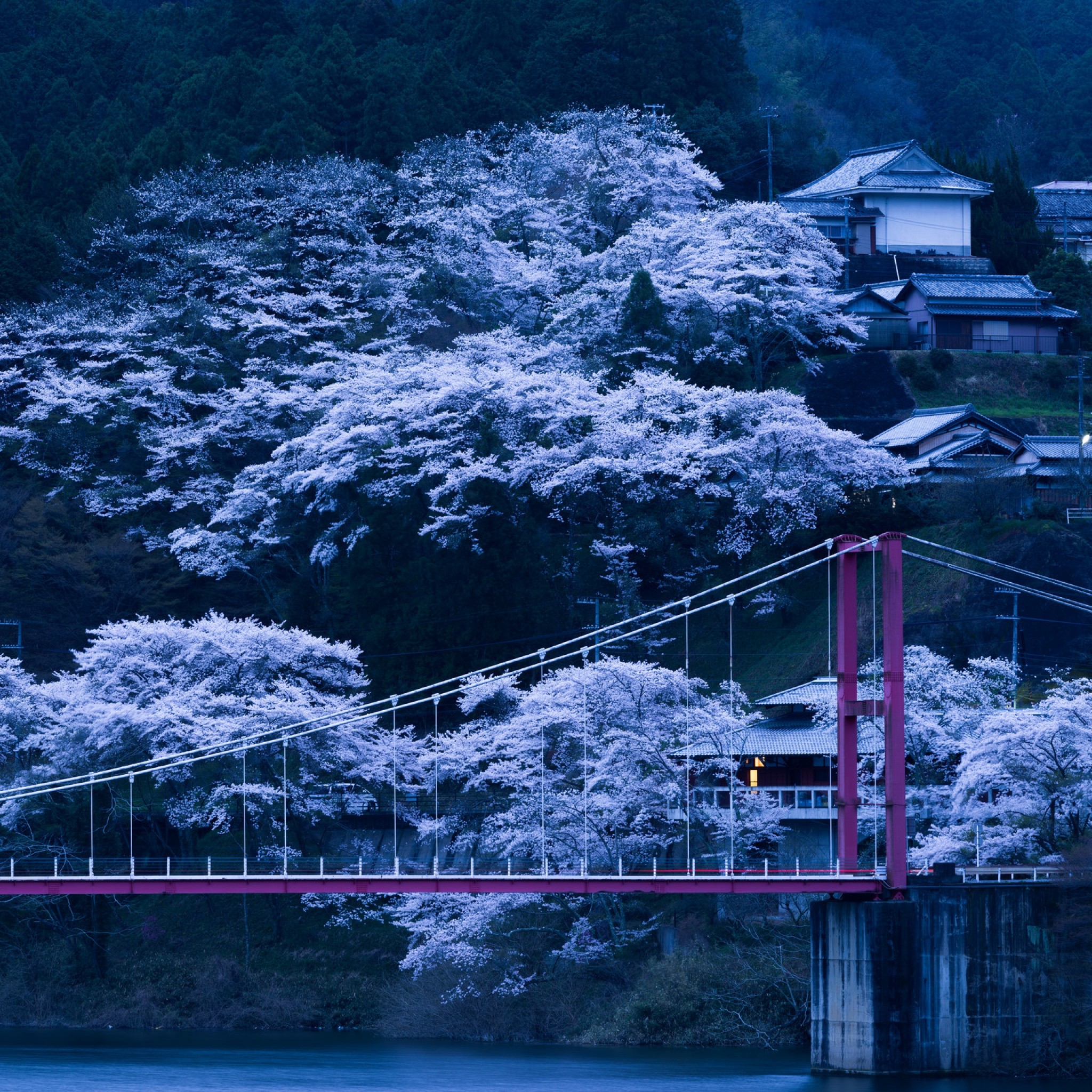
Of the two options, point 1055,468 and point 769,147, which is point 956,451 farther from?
point 769,147

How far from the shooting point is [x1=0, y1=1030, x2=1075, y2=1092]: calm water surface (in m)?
17.8

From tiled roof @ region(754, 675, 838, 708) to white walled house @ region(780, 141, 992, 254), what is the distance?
19737mm

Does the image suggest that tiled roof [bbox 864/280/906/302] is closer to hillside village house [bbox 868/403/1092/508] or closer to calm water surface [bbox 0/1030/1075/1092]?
hillside village house [bbox 868/403/1092/508]

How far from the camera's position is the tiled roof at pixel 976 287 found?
3809 cm

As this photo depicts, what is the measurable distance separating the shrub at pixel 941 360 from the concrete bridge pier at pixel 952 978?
2006cm

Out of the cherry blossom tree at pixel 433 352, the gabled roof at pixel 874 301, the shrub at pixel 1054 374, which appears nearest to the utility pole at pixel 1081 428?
the shrub at pixel 1054 374

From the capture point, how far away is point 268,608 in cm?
3125

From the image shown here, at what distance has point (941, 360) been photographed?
36.6 meters

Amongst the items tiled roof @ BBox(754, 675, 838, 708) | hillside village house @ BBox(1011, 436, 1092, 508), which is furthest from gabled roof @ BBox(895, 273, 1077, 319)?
tiled roof @ BBox(754, 675, 838, 708)

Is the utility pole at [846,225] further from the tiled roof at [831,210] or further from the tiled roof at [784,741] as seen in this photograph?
the tiled roof at [784,741]

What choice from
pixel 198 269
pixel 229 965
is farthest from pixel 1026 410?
pixel 229 965

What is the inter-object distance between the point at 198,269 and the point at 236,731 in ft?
52.0

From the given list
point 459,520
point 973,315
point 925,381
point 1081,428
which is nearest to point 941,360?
point 925,381

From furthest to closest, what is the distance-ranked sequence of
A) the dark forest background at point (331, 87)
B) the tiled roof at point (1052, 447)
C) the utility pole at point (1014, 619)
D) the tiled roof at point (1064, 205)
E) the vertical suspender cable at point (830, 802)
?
the tiled roof at point (1064, 205) < the dark forest background at point (331, 87) < the tiled roof at point (1052, 447) < the utility pole at point (1014, 619) < the vertical suspender cable at point (830, 802)
